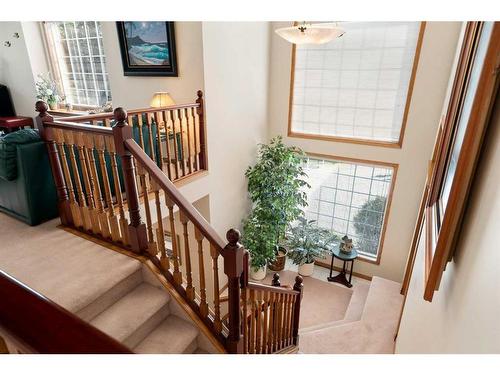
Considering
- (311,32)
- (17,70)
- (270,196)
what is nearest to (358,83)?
(270,196)

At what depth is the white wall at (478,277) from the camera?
0.84 m

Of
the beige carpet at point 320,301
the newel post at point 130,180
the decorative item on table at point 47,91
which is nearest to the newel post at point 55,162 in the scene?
the newel post at point 130,180

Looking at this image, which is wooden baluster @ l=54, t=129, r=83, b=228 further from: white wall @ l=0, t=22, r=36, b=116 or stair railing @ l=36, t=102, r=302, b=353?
white wall @ l=0, t=22, r=36, b=116

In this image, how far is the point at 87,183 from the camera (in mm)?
2422

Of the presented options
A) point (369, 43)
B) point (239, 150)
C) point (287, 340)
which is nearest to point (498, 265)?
point (287, 340)

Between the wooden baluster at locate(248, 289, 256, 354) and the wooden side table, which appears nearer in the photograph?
the wooden baluster at locate(248, 289, 256, 354)

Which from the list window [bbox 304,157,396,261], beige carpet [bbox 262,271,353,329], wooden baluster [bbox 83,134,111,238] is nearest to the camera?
wooden baluster [bbox 83,134,111,238]

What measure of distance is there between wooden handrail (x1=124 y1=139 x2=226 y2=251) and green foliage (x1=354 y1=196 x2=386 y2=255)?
413 centimetres

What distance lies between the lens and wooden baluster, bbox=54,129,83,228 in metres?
2.42

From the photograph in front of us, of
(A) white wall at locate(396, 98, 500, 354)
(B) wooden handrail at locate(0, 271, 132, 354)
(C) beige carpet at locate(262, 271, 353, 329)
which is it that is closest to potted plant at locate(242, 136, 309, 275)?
(C) beige carpet at locate(262, 271, 353, 329)

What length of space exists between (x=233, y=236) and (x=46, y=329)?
137 cm

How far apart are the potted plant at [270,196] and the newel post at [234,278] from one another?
9.15 ft

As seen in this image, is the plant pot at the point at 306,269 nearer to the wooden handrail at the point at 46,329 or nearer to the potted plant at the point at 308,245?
the potted plant at the point at 308,245

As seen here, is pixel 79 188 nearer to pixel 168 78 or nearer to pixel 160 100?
pixel 160 100
